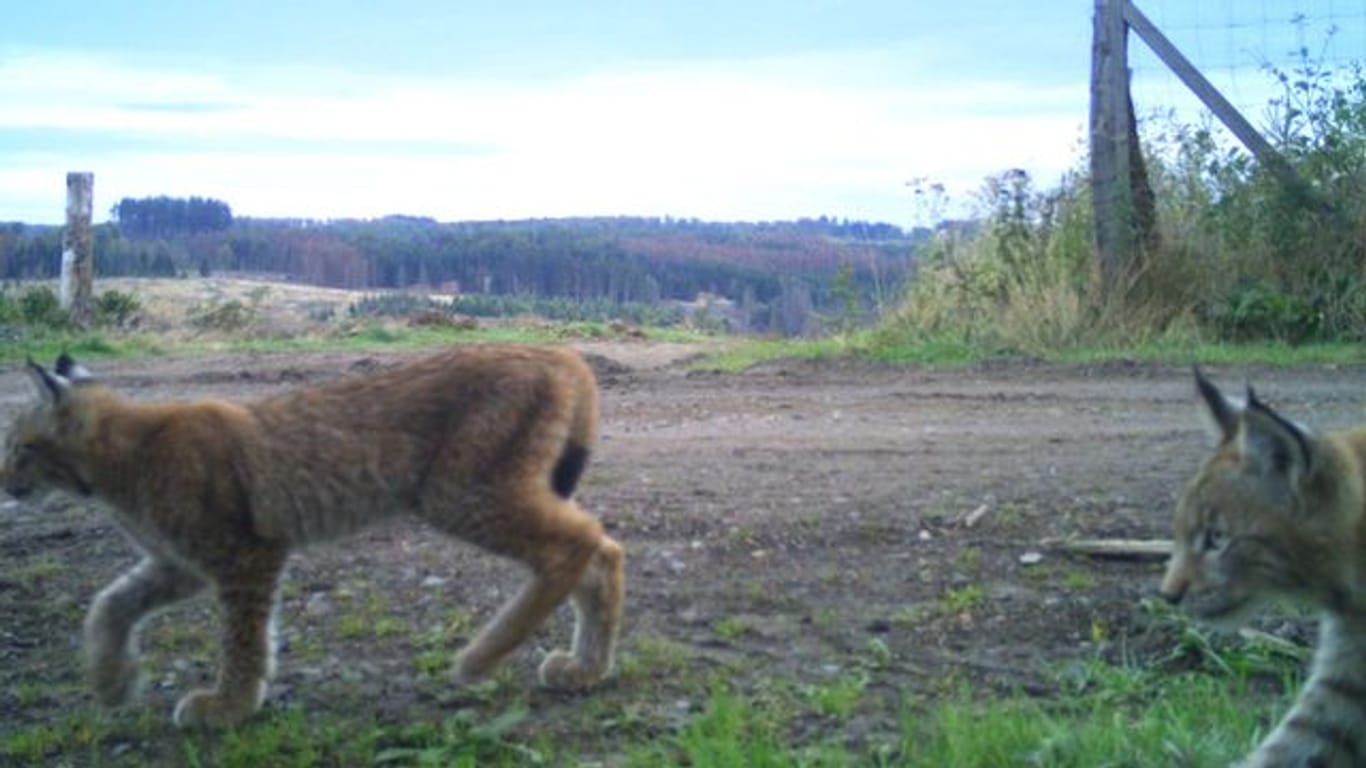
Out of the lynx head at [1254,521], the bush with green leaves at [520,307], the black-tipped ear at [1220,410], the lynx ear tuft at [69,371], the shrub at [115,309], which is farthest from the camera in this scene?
the bush with green leaves at [520,307]

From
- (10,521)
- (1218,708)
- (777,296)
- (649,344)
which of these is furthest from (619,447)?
(777,296)

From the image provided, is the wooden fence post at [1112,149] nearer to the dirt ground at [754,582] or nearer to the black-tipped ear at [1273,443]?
the dirt ground at [754,582]

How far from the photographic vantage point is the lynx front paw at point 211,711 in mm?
5559

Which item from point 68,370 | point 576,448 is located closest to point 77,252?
point 68,370

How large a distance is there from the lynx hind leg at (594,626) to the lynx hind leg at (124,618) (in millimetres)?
1416

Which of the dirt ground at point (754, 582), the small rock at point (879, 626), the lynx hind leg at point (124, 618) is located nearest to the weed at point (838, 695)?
the dirt ground at point (754, 582)

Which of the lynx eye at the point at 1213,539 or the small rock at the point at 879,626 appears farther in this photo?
the small rock at the point at 879,626

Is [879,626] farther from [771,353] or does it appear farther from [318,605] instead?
[771,353]

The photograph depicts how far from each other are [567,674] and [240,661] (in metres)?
1.16

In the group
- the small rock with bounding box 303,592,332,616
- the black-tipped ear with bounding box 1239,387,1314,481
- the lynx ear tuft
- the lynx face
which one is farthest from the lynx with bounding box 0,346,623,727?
the black-tipped ear with bounding box 1239,387,1314,481

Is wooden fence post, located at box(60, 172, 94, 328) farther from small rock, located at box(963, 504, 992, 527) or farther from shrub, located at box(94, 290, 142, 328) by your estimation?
small rock, located at box(963, 504, 992, 527)

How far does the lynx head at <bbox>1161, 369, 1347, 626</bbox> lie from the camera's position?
4.52m

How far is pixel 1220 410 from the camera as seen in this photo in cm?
486

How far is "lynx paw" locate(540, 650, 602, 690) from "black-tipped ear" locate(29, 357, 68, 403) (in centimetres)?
221
